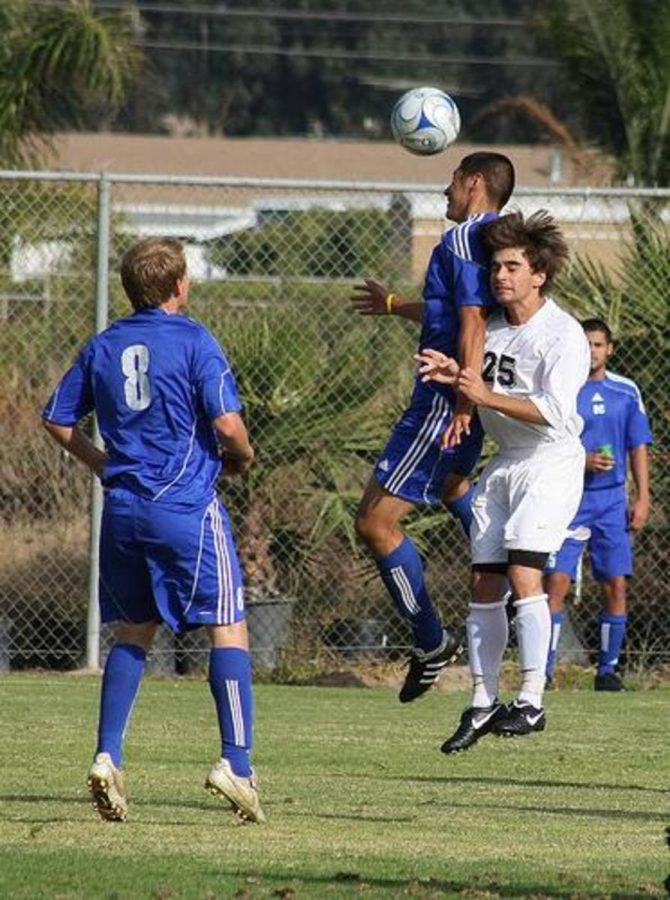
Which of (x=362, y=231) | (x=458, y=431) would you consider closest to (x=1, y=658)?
(x=362, y=231)

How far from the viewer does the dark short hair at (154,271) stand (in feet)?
25.1

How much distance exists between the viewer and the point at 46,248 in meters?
15.3

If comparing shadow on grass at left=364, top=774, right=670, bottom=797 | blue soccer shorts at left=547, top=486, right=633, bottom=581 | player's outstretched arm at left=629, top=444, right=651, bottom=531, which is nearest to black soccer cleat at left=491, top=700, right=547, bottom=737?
shadow on grass at left=364, top=774, right=670, bottom=797

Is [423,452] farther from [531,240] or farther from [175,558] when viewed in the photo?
[175,558]

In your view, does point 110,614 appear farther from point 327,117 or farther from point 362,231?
point 327,117

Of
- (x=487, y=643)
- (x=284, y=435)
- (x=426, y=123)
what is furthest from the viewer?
(x=284, y=435)

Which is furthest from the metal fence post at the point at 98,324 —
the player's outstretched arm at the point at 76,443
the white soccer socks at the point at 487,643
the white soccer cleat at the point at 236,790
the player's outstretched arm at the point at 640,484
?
the white soccer cleat at the point at 236,790

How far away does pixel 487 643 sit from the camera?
29.3 feet

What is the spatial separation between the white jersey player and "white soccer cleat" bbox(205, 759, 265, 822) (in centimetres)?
123

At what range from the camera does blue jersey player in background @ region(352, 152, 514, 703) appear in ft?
29.3

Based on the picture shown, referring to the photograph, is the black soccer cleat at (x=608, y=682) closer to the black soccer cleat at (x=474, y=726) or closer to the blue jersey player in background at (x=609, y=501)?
the blue jersey player in background at (x=609, y=501)

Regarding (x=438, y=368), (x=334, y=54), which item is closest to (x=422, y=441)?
(x=438, y=368)

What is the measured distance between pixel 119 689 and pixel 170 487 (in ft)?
2.41

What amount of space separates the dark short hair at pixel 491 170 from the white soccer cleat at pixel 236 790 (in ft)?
9.13
